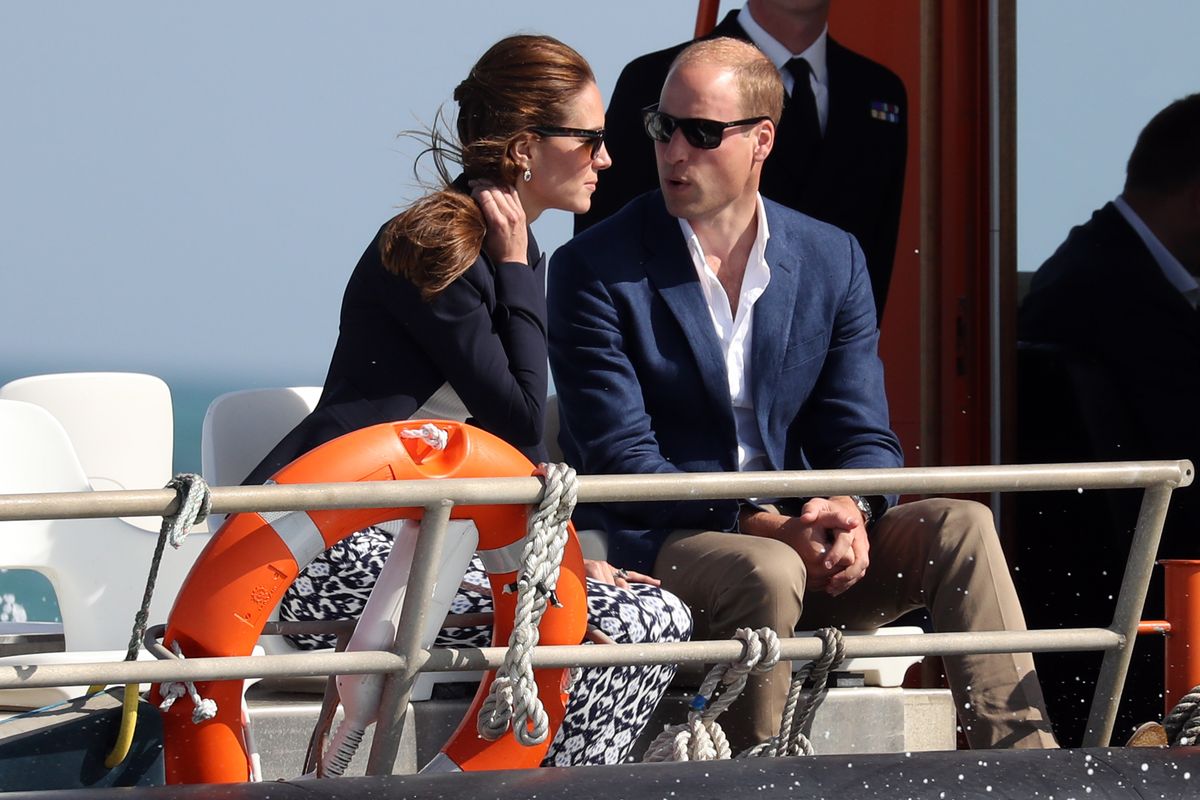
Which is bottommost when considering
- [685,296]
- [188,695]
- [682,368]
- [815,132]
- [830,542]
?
[830,542]

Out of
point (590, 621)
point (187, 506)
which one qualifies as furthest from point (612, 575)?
point (187, 506)

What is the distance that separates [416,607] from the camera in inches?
77.4

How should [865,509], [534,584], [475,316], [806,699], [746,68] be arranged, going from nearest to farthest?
[534,584] < [806,699] < [475,316] < [865,509] < [746,68]

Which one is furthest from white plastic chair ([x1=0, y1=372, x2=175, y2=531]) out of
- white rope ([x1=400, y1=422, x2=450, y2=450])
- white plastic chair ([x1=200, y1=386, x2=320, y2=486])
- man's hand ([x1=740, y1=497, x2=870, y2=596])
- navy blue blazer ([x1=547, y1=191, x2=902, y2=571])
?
white rope ([x1=400, y1=422, x2=450, y2=450])

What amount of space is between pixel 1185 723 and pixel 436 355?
4.03 feet

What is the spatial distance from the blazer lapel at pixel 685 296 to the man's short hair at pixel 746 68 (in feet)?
0.89

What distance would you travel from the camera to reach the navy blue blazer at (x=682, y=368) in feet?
9.91

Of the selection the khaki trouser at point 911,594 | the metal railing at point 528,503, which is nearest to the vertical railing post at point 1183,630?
the khaki trouser at point 911,594

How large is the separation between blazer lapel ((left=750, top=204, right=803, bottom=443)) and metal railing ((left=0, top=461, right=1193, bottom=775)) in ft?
3.33

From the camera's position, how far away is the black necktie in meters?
4.46

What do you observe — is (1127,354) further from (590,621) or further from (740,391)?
(590,621)

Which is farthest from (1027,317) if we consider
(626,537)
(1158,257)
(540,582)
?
(540,582)

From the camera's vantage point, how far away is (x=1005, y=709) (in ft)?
8.79

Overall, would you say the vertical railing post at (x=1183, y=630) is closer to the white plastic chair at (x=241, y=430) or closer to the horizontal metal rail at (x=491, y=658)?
the horizontal metal rail at (x=491, y=658)
